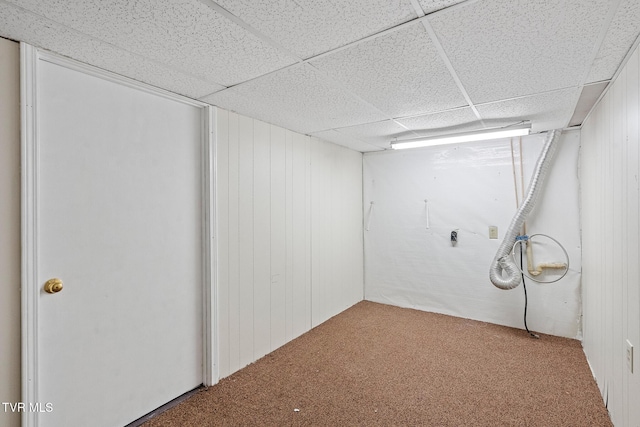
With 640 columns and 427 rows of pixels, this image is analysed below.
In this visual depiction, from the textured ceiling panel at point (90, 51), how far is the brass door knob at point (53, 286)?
1.15m

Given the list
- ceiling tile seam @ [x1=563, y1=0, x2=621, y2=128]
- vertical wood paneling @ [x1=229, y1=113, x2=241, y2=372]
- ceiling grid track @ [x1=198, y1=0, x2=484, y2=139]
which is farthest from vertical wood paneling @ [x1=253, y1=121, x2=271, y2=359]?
ceiling tile seam @ [x1=563, y1=0, x2=621, y2=128]

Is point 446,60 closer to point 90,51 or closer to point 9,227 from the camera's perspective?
point 90,51

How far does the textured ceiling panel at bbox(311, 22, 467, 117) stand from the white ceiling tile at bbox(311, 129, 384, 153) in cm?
95

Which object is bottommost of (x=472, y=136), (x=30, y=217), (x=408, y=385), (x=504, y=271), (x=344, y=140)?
(x=408, y=385)

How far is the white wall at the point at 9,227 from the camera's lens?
1.41 meters

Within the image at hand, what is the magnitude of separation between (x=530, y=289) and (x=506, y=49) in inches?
106

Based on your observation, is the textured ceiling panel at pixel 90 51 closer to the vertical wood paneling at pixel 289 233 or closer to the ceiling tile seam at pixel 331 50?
the ceiling tile seam at pixel 331 50

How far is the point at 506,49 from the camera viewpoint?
1483mm

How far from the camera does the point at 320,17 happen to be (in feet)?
4.03

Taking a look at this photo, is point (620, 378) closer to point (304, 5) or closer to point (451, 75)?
point (451, 75)

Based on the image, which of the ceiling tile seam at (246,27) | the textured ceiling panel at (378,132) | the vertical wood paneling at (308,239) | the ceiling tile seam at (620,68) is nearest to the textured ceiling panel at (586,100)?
the ceiling tile seam at (620,68)

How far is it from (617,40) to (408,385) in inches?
92.4

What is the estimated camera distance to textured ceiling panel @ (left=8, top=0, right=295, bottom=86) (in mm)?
1163

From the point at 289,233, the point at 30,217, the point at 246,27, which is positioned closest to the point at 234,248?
the point at 289,233
